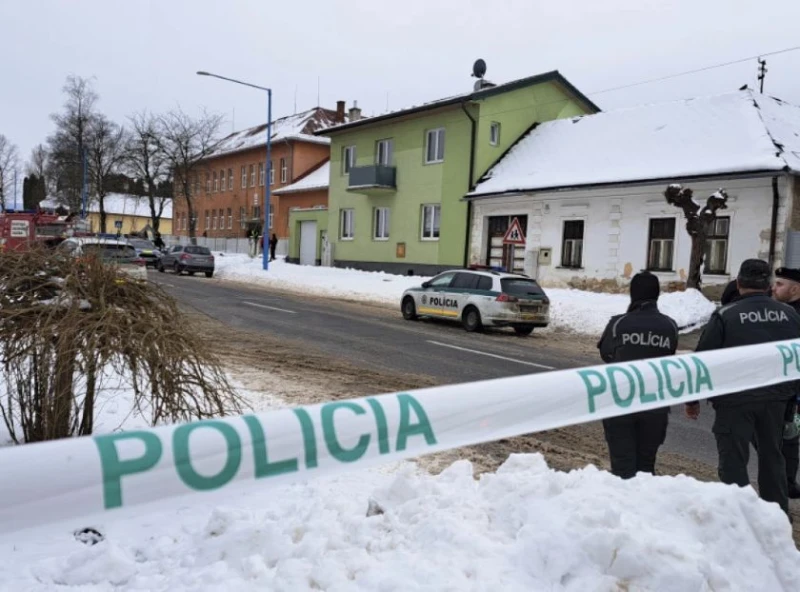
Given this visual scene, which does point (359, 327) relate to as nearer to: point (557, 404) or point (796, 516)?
point (796, 516)

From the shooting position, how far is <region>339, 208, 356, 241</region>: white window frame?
34.4m

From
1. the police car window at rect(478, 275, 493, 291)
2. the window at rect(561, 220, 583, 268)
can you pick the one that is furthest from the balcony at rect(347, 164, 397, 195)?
the police car window at rect(478, 275, 493, 291)

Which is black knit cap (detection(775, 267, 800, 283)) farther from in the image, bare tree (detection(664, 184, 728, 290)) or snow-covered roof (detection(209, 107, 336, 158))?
snow-covered roof (detection(209, 107, 336, 158))

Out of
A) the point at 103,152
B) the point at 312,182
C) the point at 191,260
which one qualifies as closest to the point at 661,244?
the point at 191,260

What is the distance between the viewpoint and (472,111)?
1093 inches

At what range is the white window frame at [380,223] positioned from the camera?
3212 centimetres

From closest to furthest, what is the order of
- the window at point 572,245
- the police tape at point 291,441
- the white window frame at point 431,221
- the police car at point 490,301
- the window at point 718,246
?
the police tape at point 291,441 < the police car at point 490,301 < the window at point 718,246 < the window at point 572,245 < the white window frame at point 431,221

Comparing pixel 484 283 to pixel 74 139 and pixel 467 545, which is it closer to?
pixel 467 545

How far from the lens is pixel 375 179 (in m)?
31.0

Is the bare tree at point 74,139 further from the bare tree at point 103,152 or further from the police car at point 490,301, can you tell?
the police car at point 490,301

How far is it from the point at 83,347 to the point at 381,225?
94.4ft

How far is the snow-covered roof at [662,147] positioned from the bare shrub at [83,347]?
59.9 ft

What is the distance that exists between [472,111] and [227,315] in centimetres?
1710

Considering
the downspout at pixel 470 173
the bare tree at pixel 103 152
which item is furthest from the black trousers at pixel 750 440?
the bare tree at pixel 103 152
